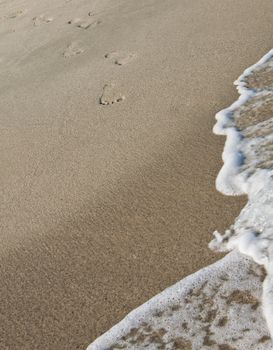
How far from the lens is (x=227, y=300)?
2357 mm

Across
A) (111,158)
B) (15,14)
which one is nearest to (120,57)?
(111,158)

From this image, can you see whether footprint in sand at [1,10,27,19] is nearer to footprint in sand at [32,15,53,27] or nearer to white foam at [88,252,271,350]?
footprint in sand at [32,15,53,27]

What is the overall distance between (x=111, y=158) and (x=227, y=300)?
1584 mm

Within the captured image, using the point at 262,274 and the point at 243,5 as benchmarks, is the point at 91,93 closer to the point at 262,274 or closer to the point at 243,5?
the point at 243,5

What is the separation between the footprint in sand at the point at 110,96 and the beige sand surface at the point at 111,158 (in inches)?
0.7

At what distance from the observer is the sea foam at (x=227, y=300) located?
7.22 ft

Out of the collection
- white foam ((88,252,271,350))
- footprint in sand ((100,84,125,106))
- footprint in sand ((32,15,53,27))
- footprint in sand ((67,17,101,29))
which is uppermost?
white foam ((88,252,271,350))

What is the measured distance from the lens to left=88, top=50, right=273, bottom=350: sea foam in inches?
86.7

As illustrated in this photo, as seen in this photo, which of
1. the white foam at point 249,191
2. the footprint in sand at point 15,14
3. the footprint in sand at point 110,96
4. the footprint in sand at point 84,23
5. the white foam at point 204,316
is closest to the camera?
the white foam at point 204,316

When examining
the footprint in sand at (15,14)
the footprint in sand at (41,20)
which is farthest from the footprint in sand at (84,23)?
the footprint in sand at (15,14)

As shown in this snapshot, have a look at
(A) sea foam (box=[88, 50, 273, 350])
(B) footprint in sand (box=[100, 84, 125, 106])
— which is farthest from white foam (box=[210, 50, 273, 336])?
(B) footprint in sand (box=[100, 84, 125, 106])

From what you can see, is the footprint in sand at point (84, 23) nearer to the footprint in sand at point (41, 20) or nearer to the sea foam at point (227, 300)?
the footprint in sand at point (41, 20)

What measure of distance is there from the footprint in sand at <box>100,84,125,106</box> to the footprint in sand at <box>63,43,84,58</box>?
3.94 feet

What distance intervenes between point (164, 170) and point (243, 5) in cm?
293
